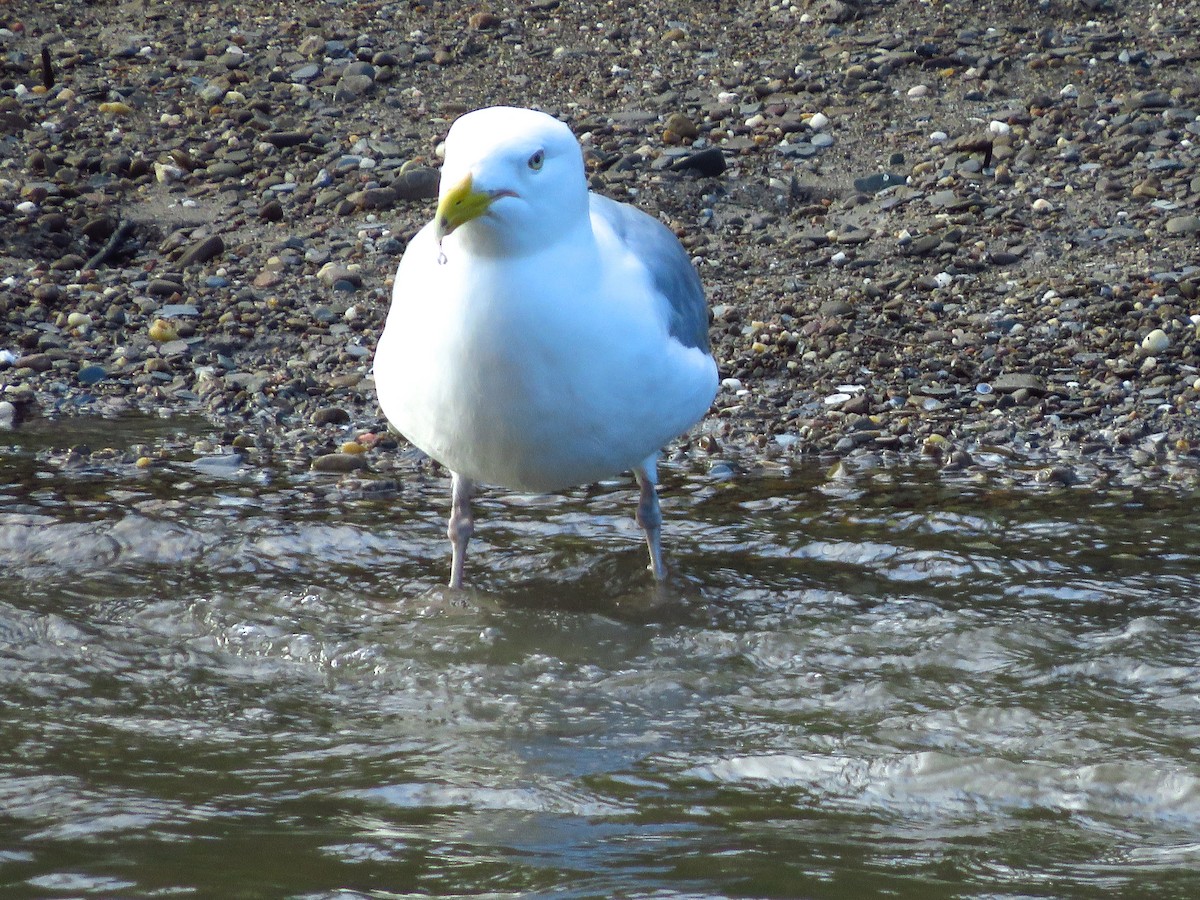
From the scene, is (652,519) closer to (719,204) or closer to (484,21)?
(719,204)

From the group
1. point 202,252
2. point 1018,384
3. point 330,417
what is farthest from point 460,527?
point 202,252

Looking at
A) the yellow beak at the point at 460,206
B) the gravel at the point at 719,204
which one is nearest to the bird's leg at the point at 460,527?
the gravel at the point at 719,204

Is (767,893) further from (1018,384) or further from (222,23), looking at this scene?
(222,23)

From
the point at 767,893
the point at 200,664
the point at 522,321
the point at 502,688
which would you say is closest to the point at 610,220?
the point at 522,321

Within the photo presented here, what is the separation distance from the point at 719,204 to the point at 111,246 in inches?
122

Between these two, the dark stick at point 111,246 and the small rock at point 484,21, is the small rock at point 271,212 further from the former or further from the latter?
the small rock at point 484,21

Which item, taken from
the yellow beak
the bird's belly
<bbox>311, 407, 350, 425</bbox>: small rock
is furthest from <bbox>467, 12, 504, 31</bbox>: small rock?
the yellow beak

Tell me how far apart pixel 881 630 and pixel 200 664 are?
6.24ft

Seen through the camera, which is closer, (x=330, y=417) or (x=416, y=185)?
(x=330, y=417)

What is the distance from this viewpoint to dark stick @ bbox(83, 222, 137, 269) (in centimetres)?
793

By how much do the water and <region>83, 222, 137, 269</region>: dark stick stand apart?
1.90 meters

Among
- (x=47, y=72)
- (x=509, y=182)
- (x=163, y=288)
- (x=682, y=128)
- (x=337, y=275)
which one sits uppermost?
(x=47, y=72)

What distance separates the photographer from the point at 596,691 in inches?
165

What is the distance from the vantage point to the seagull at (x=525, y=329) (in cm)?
376
